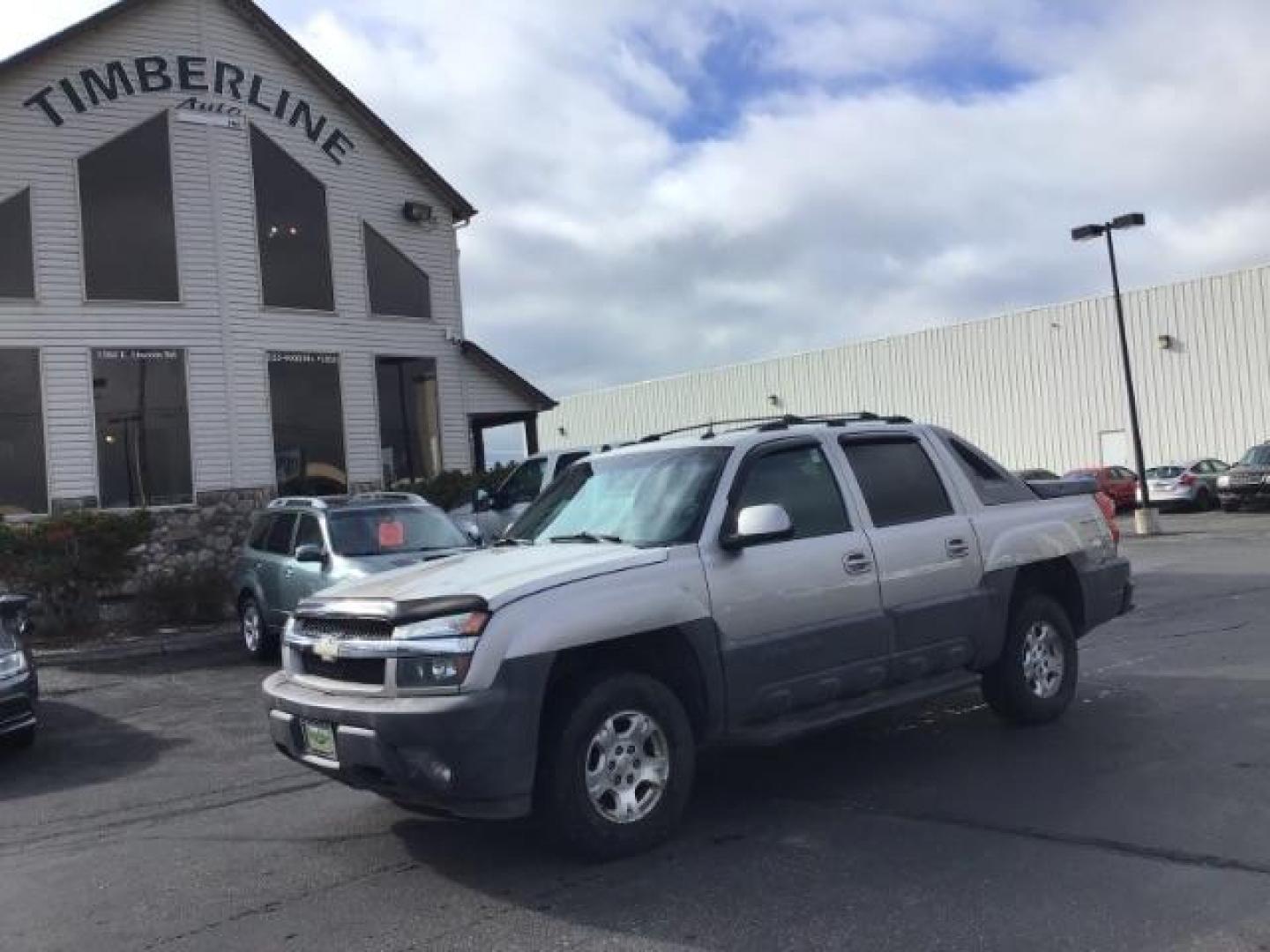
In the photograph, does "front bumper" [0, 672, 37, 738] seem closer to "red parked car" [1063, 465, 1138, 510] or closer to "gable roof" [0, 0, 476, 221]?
"gable roof" [0, 0, 476, 221]

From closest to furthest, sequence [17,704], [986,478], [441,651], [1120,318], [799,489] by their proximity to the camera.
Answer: [441,651], [799,489], [986,478], [17,704], [1120,318]

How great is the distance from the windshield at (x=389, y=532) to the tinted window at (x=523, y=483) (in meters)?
4.51

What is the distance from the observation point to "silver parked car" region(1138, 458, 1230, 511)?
101ft

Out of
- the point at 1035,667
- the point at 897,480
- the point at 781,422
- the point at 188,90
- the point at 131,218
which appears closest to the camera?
the point at 781,422

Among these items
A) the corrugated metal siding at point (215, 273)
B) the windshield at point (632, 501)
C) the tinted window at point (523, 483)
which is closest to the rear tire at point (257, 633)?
the tinted window at point (523, 483)

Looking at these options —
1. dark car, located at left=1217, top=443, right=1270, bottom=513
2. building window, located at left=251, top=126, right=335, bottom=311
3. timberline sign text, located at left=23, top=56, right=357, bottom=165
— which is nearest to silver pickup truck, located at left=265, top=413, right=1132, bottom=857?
building window, located at left=251, top=126, right=335, bottom=311

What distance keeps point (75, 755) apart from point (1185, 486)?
28955mm

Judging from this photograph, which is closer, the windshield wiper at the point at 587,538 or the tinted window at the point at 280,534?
the windshield wiper at the point at 587,538

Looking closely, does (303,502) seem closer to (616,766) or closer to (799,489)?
(799,489)

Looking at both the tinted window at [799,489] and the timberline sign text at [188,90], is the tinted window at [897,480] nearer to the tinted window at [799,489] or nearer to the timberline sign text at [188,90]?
the tinted window at [799,489]

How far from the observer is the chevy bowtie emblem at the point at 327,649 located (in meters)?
5.29

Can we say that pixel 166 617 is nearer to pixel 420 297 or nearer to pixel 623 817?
pixel 420 297

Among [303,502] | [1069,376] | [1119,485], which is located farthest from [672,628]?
[1069,376]

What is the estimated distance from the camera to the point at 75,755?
838 cm
